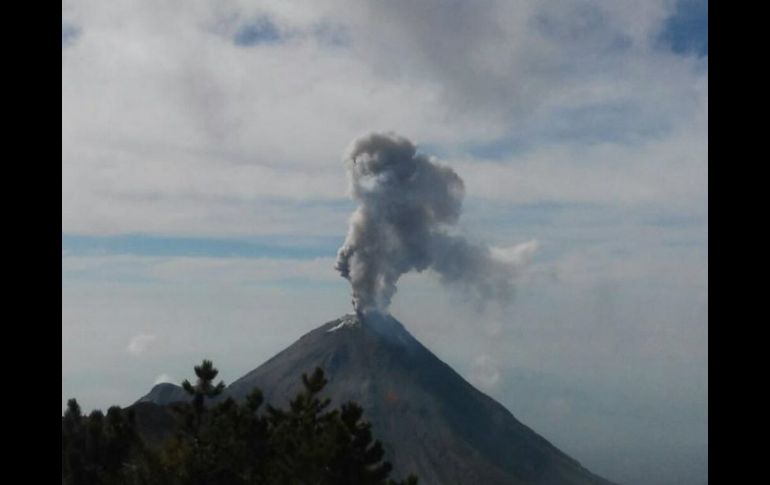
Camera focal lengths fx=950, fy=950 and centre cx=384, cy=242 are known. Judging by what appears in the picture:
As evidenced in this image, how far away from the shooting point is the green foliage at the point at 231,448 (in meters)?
32.2

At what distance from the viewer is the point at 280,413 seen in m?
37.5

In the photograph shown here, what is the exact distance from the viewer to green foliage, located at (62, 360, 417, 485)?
32.2m

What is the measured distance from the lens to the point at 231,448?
34375 mm
